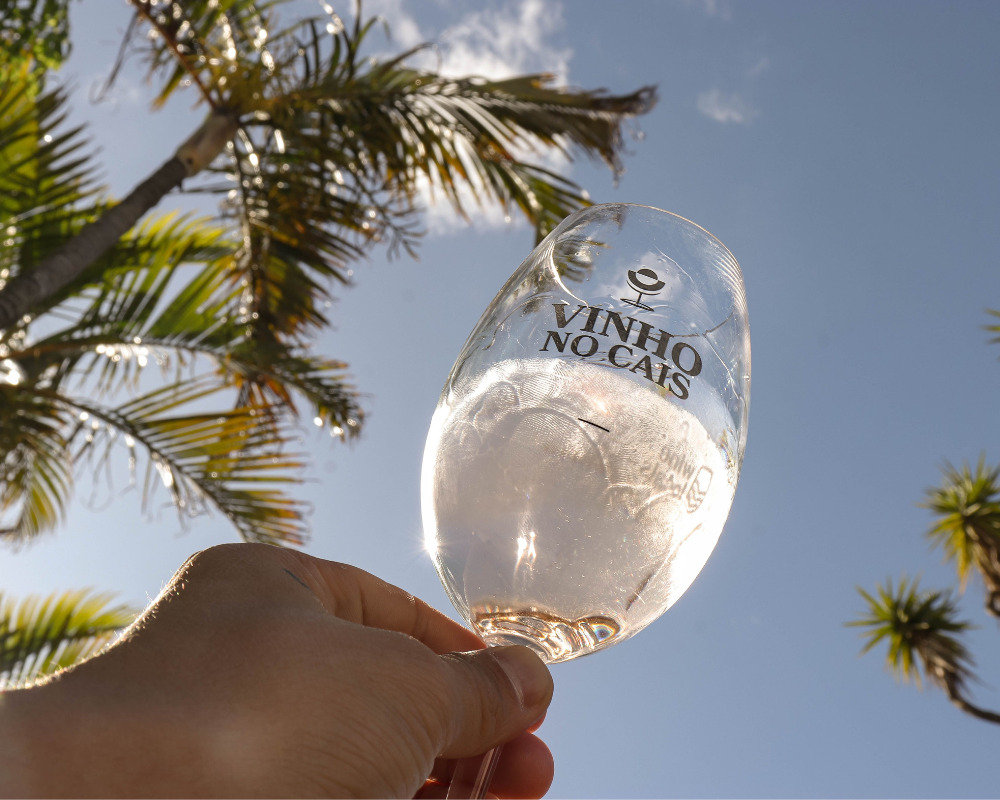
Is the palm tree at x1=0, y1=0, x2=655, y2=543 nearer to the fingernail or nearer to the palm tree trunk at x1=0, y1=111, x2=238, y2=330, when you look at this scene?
the palm tree trunk at x1=0, y1=111, x2=238, y2=330

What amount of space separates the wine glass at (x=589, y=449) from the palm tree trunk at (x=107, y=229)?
285cm

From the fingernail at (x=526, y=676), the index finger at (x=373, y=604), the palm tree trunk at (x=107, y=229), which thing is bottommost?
the fingernail at (x=526, y=676)

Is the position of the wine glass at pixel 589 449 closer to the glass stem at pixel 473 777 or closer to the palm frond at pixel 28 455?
the glass stem at pixel 473 777

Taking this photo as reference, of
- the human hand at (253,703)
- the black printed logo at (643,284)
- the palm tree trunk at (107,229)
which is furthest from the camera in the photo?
the palm tree trunk at (107,229)

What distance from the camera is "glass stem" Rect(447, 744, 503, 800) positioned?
0.92 m

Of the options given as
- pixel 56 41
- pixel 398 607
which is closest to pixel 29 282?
pixel 398 607

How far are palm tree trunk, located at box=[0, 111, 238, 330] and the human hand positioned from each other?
280 centimetres

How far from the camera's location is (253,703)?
2.58 feet

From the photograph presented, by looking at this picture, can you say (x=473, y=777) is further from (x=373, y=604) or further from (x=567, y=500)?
(x=567, y=500)

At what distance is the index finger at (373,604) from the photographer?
109 centimetres

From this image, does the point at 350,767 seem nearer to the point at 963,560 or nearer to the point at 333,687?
the point at 333,687

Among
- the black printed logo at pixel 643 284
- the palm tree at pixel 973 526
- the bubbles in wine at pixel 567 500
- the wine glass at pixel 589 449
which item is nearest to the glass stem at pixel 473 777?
the wine glass at pixel 589 449

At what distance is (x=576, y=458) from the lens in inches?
35.9

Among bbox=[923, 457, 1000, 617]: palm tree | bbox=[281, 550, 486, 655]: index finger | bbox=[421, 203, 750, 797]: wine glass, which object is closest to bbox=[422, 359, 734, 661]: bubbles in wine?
bbox=[421, 203, 750, 797]: wine glass
